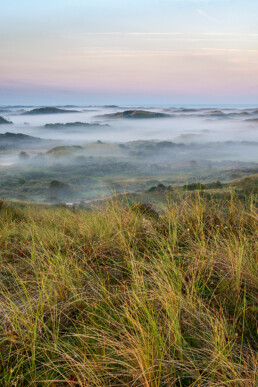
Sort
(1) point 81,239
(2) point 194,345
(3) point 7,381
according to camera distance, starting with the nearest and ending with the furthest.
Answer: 1. (3) point 7,381
2. (2) point 194,345
3. (1) point 81,239

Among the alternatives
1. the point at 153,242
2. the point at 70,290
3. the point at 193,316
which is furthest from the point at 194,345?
the point at 153,242

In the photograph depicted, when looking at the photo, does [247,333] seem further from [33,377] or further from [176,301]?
[33,377]

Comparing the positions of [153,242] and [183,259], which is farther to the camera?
[153,242]

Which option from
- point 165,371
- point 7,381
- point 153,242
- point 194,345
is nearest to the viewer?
point 165,371

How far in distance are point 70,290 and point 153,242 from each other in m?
1.78

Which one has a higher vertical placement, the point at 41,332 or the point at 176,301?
the point at 176,301

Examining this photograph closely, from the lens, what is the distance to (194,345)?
8.36 feet

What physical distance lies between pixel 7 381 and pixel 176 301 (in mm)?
1423

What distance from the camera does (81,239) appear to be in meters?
5.27

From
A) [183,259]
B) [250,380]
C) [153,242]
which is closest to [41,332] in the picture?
[250,380]

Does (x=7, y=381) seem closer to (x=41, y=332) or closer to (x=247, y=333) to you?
(x=41, y=332)

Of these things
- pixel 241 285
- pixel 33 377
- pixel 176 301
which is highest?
pixel 176 301

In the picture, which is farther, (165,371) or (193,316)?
(193,316)

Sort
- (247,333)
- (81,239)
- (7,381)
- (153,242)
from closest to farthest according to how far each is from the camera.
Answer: (7,381) < (247,333) < (153,242) < (81,239)
